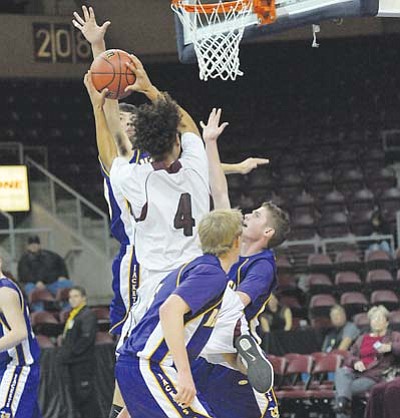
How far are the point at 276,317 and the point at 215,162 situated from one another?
7.40 metres

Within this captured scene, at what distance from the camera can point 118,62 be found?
530 centimetres

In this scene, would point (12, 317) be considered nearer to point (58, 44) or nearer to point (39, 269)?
point (39, 269)

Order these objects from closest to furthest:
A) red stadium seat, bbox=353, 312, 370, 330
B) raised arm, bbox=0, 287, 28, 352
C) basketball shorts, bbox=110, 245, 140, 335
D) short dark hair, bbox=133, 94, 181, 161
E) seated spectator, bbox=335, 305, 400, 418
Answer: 1. short dark hair, bbox=133, 94, 181, 161
2. basketball shorts, bbox=110, 245, 140, 335
3. raised arm, bbox=0, 287, 28, 352
4. seated spectator, bbox=335, 305, 400, 418
5. red stadium seat, bbox=353, 312, 370, 330

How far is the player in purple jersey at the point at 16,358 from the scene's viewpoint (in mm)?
6162

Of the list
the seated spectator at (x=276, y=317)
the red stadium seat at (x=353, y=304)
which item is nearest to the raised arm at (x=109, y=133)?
the seated spectator at (x=276, y=317)

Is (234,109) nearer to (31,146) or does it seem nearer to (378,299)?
(31,146)

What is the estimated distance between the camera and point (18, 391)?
6.28 metres

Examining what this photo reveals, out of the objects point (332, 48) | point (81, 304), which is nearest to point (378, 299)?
point (81, 304)

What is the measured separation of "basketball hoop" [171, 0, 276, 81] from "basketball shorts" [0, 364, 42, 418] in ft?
6.55

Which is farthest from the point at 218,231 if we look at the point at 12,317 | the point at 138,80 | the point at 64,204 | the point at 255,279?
the point at 64,204

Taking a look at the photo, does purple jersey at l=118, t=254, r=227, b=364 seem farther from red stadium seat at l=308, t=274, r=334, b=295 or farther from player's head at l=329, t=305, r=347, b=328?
red stadium seat at l=308, t=274, r=334, b=295

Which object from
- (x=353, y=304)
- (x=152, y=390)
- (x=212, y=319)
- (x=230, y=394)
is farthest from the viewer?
(x=353, y=304)

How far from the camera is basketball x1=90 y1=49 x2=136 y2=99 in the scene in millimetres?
5281

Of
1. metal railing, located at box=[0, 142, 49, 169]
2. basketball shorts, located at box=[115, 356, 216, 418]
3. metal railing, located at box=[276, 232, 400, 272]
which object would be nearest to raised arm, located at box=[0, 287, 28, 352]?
basketball shorts, located at box=[115, 356, 216, 418]
